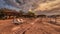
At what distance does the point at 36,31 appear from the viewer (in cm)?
107

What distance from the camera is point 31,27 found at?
114 centimetres

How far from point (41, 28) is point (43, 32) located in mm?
67

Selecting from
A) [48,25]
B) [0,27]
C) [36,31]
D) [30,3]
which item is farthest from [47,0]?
[0,27]

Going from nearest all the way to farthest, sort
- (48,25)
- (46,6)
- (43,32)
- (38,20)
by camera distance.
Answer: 1. (43,32)
2. (48,25)
3. (38,20)
4. (46,6)

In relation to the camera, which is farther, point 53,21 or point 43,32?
point 53,21

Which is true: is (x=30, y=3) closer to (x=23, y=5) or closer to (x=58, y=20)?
(x=23, y=5)

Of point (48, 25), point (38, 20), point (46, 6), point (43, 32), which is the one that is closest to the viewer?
point (43, 32)

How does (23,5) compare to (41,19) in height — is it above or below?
above

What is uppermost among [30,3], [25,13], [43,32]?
[30,3]

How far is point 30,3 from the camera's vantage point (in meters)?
1.39

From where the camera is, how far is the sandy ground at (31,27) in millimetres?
1069

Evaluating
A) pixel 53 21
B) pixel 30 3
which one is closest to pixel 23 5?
pixel 30 3

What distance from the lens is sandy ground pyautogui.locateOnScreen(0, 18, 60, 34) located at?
3.51 feet

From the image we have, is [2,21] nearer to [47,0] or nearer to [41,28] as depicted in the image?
[41,28]
